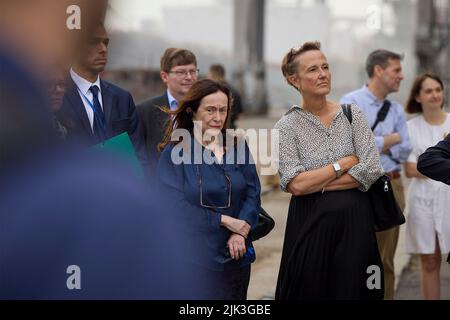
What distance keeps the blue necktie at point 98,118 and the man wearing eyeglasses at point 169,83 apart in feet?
3.15

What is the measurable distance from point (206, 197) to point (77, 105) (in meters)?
0.70

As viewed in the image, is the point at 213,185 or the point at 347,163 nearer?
the point at 213,185

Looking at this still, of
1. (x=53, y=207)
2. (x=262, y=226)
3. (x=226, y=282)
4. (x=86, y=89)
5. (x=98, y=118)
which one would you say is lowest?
(x=226, y=282)

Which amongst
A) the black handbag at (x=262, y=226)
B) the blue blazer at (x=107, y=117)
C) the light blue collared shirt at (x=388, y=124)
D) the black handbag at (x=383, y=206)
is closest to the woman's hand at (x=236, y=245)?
the black handbag at (x=262, y=226)

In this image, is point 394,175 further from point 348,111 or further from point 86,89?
point 86,89

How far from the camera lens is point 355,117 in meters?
3.51

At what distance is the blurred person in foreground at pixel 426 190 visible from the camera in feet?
16.0

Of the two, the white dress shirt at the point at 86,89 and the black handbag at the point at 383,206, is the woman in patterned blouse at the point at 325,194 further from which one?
the white dress shirt at the point at 86,89

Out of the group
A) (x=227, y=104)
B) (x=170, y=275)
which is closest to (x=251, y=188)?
(x=227, y=104)

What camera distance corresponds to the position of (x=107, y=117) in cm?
326

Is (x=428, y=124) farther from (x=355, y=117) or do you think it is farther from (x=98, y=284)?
(x=98, y=284)

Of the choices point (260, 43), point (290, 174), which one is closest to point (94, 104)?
point (290, 174)
